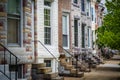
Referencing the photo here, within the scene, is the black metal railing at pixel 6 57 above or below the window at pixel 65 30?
below

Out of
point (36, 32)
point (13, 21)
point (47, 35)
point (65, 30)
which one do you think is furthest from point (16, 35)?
point (65, 30)

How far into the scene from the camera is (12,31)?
1644 centimetres

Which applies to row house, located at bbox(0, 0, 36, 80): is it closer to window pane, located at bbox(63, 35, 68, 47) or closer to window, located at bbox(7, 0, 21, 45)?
window, located at bbox(7, 0, 21, 45)

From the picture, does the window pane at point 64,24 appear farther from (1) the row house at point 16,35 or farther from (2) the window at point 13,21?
(2) the window at point 13,21

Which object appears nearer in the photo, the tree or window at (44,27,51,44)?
the tree

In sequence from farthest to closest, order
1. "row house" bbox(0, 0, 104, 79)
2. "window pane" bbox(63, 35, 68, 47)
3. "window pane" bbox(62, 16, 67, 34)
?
"window pane" bbox(63, 35, 68, 47)
"window pane" bbox(62, 16, 67, 34)
"row house" bbox(0, 0, 104, 79)

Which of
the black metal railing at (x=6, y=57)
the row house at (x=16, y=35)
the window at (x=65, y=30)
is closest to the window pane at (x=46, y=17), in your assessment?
the row house at (x=16, y=35)

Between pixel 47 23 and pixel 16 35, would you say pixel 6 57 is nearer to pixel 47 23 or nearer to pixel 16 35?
pixel 16 35

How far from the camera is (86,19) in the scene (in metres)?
36.0

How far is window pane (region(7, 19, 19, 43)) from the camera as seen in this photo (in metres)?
16.3

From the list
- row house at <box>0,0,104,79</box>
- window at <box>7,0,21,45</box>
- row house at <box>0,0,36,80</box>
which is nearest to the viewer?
row house at <box>0,0,36,80</box>

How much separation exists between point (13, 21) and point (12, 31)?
0.50 metres

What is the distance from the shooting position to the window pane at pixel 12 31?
16.3 m

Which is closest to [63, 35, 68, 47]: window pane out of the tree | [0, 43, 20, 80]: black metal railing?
the tree
